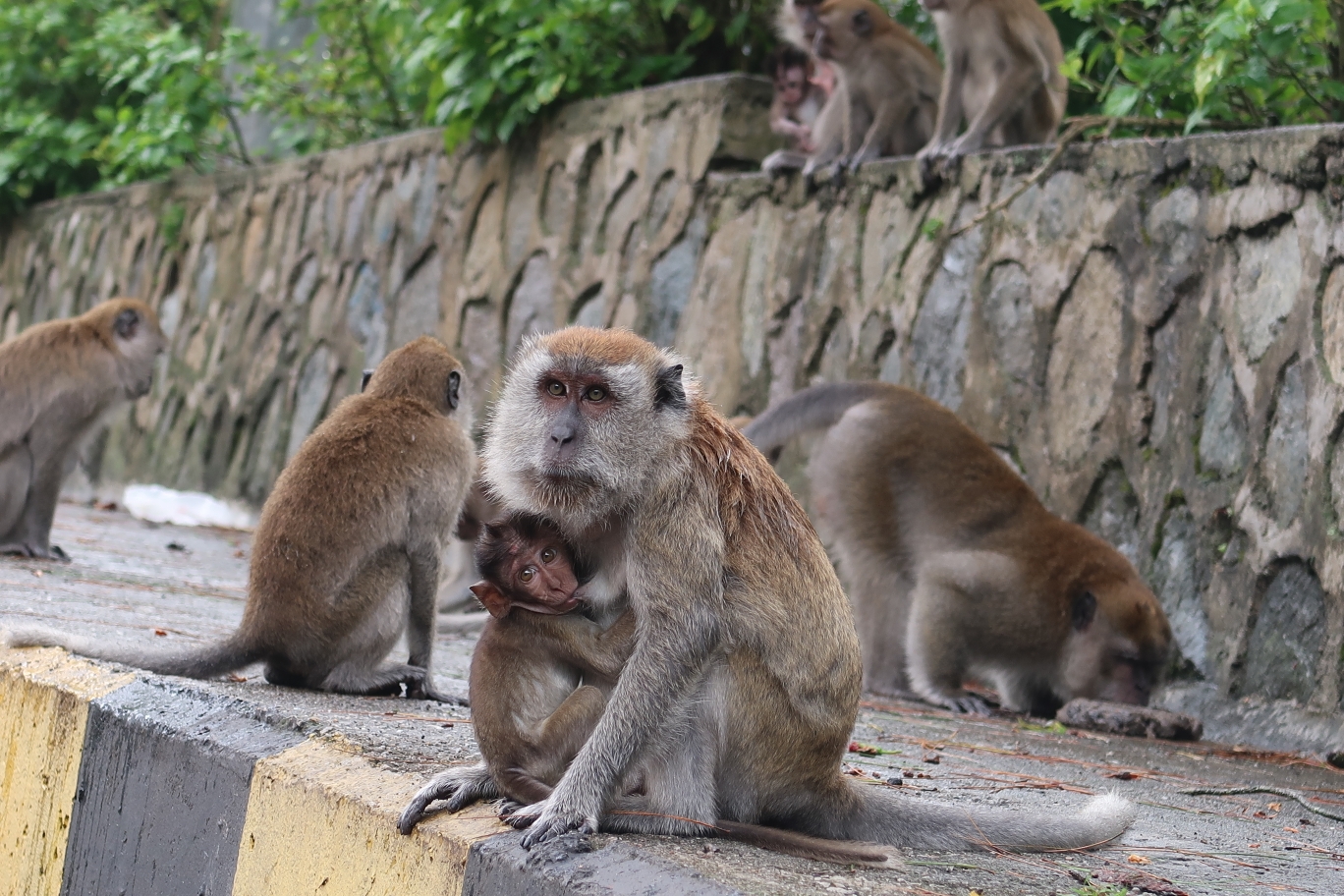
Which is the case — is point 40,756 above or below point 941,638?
below

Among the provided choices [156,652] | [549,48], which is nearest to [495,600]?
[156,652]

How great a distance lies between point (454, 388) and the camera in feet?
14.3

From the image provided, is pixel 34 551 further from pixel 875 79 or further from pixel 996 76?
pixel 996 76

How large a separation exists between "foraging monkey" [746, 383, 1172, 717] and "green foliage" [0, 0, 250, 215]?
8517 millimetres

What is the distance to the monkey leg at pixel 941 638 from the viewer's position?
5.77m

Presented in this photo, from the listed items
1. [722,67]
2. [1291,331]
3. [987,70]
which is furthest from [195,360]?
[1291,331]

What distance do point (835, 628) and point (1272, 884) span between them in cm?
96

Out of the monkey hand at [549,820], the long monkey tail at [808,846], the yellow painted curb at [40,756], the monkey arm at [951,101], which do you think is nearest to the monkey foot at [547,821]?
the monkey hand at [549,820]

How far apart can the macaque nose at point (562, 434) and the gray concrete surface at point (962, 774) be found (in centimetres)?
72

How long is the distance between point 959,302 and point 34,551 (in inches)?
179

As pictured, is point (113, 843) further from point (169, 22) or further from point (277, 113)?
point (169, 22)

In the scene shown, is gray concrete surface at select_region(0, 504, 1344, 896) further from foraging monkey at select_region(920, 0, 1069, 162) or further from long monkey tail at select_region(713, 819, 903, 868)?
foraging monkey at select_region(920, 0, 1069, 162)

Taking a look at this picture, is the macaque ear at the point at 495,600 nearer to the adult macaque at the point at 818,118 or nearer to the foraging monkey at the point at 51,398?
the foraging monkey at the point at 51,398

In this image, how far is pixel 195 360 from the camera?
12695mm
